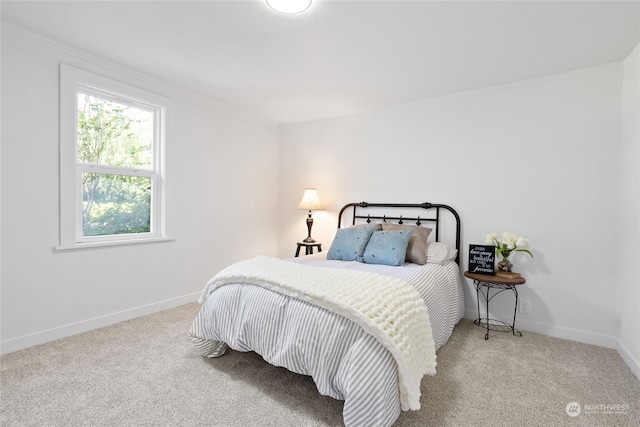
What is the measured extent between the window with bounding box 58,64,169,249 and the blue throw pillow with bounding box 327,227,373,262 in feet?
5.96

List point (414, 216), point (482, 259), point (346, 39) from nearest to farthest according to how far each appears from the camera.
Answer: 1. point (346, 39)
2. point (482, 259)
3. point (414, 216)

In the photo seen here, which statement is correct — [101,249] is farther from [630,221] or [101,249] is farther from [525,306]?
[630,221]

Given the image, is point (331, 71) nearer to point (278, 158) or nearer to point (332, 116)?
point (332, 116)

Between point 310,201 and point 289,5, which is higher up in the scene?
point 289,5

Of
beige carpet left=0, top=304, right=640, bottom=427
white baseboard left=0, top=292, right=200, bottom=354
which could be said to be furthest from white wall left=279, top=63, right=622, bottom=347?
white baseboard left=0, top=292, right=200, bottom=354

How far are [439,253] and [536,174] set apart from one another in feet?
3.73

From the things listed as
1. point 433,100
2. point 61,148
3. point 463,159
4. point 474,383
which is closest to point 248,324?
point 474,383

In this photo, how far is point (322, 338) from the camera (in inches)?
66.1

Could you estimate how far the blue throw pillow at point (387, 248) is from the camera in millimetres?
2867

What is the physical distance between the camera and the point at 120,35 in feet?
7.63

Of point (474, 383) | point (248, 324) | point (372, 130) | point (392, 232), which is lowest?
point (474, 383)

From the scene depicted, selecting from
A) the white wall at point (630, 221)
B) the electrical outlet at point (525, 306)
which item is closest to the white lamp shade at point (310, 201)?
the electrical outlet at point (525, 306)

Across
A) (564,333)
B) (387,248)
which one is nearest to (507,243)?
(564,333)

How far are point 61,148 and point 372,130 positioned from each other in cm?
309
